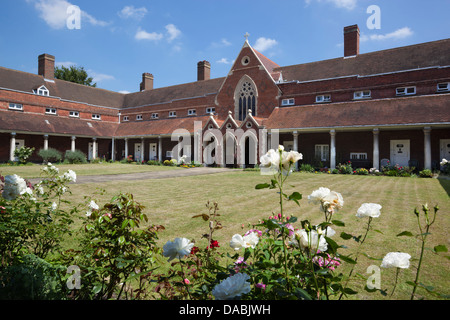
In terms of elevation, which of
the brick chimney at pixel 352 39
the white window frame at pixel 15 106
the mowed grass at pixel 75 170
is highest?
the brick chimney at pixel 352 39

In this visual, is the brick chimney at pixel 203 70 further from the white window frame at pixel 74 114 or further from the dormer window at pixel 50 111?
the dormer window at pixel 50 111

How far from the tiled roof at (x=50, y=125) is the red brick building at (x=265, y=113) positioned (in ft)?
0.37

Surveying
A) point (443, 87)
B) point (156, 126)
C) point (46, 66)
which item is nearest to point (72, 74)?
point (46, 66)

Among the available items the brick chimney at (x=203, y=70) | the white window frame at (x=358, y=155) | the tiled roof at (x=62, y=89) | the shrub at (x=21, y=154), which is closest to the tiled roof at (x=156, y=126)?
the tiled roof at (x=62, y=89)

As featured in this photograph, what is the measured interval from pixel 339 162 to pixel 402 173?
4633mm

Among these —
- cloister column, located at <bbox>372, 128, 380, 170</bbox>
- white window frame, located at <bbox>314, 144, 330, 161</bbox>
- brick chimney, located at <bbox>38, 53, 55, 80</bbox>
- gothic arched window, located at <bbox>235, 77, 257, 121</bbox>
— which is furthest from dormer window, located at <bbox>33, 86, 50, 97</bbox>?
cloister column, located at <bbox>372, 128, 380, 170</bbox>

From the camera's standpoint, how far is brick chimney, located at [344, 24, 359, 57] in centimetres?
2683

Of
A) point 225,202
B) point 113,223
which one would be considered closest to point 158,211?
point 225,202

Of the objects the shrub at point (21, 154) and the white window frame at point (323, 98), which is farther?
the shrub at point (21, 154)

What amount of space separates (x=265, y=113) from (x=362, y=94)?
8.84 metres

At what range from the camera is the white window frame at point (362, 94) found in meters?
22.5

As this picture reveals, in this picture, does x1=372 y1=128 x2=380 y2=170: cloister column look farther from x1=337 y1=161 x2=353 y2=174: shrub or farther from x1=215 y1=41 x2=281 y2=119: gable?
x1=215 y1=41 x2=281 y2=119: gable

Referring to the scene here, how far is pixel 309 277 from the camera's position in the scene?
6.10 feet
